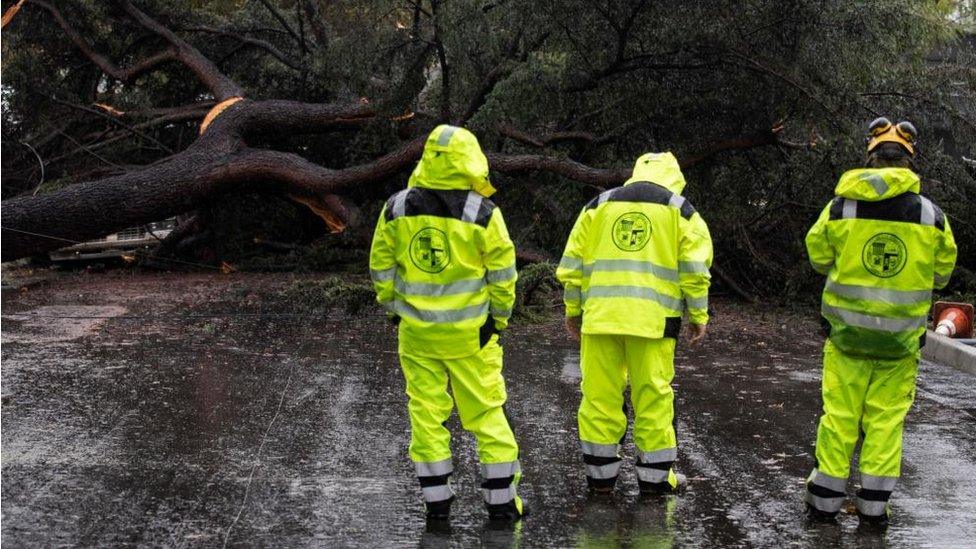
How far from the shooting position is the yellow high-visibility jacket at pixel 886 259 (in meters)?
4.86

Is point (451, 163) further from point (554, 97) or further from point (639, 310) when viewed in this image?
point (554, 97)

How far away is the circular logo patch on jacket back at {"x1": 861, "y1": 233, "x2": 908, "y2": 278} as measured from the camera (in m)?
4.88

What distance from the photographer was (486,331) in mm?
4906

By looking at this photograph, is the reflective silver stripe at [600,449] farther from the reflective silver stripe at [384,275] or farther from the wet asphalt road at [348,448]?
the reflective silver stripe at [384,275]

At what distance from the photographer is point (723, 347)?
9406 mm

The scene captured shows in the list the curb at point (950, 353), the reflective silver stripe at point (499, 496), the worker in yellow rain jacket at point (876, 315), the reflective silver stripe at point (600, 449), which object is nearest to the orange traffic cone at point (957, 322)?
the curb at point (950, 353)

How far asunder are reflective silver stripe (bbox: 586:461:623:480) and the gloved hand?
0.82m

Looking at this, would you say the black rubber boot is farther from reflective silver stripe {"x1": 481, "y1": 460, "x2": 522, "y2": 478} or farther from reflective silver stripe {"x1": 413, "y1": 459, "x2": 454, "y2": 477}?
reflective silver stripe {"x1": 413, "y1": 459, "x2": 454, "y2": 477}

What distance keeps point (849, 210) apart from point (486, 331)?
164 centimetres

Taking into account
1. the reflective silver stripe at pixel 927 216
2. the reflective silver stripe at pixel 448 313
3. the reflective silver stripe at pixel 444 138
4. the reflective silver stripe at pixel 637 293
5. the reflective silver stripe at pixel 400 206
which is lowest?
the reflective silver stripe at pixel 448 313

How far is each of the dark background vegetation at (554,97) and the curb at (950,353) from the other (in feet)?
6.40

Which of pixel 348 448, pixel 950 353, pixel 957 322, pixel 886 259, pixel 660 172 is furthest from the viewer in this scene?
pixel 957 322

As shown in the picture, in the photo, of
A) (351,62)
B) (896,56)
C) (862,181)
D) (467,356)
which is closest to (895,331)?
(862,181)

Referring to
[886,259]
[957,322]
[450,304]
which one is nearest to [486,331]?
[450,304]
